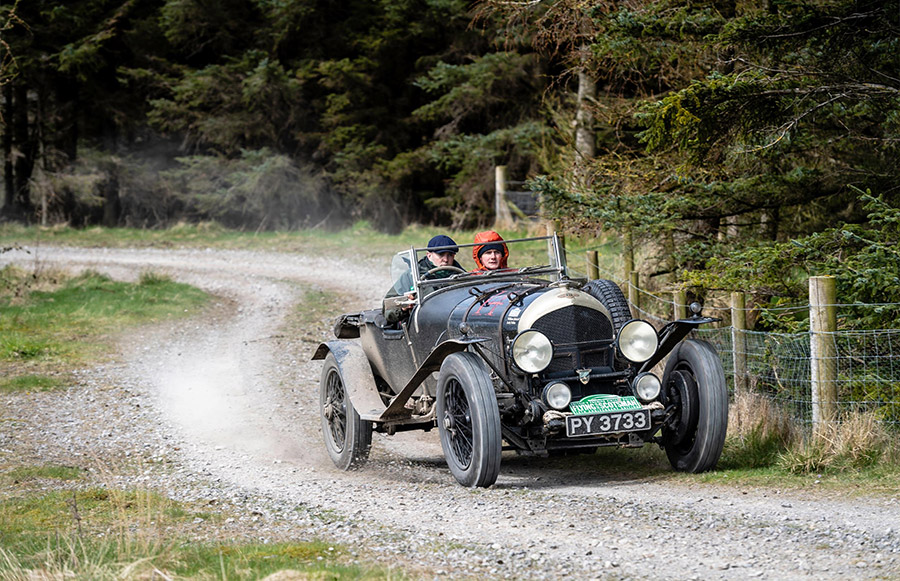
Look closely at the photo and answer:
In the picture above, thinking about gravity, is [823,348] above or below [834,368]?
above

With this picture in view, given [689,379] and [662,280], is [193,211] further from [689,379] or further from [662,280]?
[689,379]

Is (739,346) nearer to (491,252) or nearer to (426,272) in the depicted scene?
(491,252)

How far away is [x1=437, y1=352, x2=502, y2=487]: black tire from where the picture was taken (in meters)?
7.27

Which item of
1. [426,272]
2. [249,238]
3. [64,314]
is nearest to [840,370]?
[426,272]

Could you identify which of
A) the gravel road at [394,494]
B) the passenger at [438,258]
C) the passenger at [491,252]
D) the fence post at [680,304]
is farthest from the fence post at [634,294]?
the passenger at [438,258]

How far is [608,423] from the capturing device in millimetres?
7344

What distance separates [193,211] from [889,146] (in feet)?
92.3

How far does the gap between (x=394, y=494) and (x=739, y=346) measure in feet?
12.4

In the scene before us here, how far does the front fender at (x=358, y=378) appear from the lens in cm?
899

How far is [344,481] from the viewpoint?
832 cm

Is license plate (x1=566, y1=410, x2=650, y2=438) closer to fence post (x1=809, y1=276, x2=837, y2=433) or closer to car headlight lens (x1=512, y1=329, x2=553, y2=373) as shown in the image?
car headlight lens (x1=512, y1=329, x2=553, y2=373)

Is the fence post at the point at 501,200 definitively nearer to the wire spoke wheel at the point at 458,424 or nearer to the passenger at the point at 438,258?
the passenger at the point at 438,258

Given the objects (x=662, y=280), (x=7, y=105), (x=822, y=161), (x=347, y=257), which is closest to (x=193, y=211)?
(x=7, y=105)

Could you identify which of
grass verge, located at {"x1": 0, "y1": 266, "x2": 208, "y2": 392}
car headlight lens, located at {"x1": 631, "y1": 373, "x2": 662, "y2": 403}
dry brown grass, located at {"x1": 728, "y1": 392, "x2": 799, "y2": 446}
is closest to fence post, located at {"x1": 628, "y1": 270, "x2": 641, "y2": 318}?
dry brown grass, located at {"x1": 728, "y1": 392, "x2": 799, "y2": 446}
